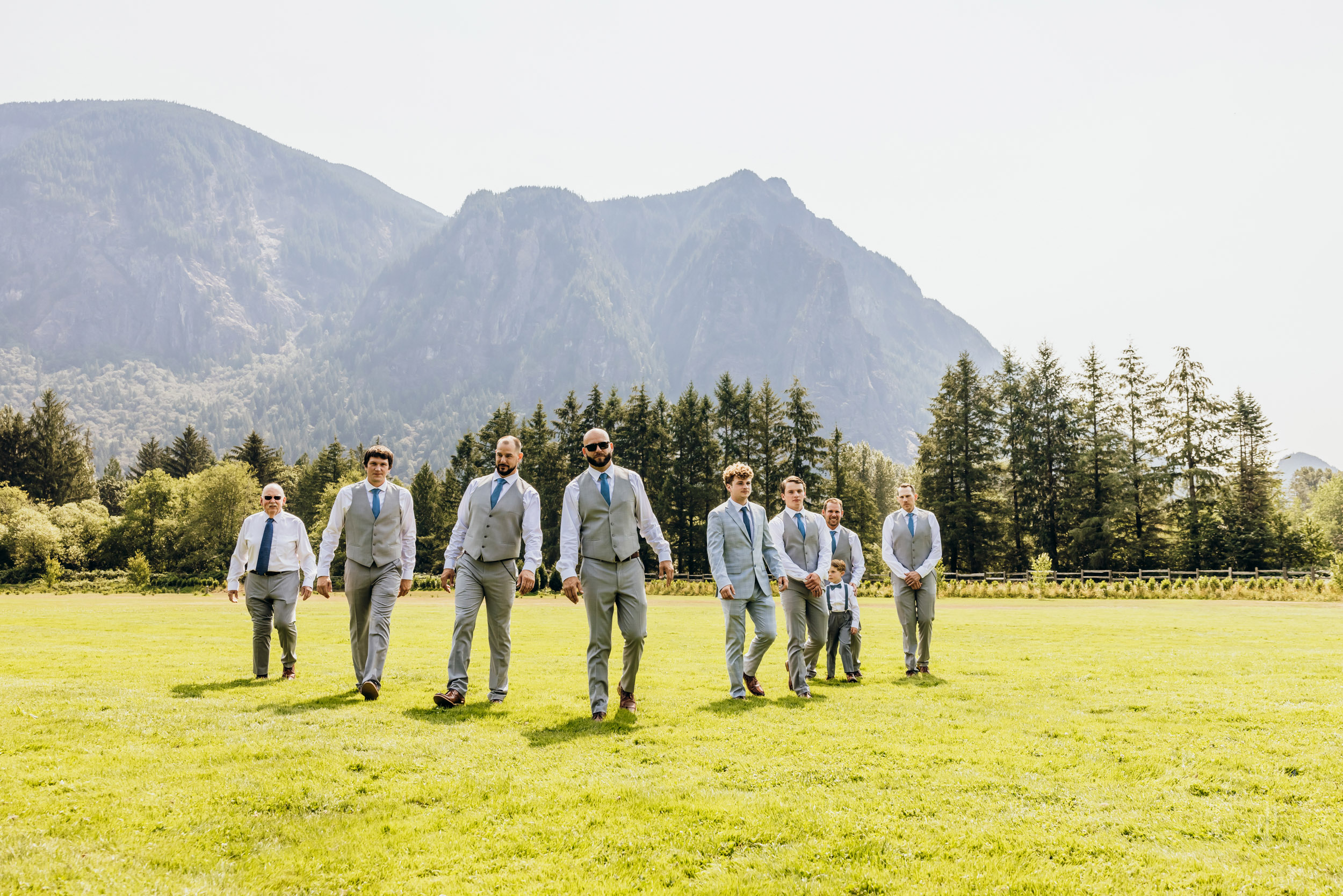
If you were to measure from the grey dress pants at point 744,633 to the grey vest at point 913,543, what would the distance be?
116 inches

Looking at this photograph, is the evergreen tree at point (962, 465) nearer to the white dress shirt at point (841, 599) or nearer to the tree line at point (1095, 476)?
the tree line at point (1095, 476)

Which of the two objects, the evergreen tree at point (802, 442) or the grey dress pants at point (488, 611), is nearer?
the grey dress pants at point (488, 611)

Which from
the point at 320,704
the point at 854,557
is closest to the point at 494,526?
the point at 320,704

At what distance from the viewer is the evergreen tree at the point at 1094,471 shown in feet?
168

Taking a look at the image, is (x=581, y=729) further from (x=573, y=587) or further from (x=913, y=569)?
(x=913, y=569)

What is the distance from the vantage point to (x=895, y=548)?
Result: 10.8 m

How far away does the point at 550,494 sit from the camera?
198 ft

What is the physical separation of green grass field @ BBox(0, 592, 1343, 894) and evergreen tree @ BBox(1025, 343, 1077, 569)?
4812 centimetres

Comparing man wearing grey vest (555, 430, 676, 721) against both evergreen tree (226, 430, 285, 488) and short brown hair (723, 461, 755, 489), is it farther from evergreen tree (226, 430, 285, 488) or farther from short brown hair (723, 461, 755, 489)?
evergreen tree (226, 430, 285, 488)

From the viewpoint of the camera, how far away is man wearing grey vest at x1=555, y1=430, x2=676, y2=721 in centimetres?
731

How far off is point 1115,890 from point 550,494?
5808 cm

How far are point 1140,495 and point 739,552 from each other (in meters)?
53.3

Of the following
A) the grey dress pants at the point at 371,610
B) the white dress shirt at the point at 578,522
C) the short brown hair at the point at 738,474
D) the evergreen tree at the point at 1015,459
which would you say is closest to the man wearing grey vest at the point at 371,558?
the grey dress pants at the point at 371,610

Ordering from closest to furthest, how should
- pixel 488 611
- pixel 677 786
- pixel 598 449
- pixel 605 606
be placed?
1. pixel 677 786
2. pixel 598 449
3. pixel 605 606
4. pixel 488 611
